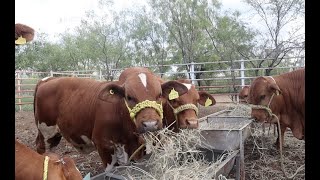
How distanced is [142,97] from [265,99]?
2.67 meters

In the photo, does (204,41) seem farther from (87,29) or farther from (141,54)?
(87,29)

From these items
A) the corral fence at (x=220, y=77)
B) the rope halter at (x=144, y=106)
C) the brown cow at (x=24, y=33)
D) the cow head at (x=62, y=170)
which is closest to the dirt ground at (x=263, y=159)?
the rope halter at (x=144, y=106)

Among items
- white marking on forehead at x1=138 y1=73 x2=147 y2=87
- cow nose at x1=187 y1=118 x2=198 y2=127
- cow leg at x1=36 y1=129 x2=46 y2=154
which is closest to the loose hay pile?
cow nose at x1=187 y1=118 x2=198 y2=127

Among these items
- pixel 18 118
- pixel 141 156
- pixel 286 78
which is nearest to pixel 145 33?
pixel 18 118

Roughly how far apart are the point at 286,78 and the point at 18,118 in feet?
33.1

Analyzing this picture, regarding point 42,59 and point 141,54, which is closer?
point 141,54

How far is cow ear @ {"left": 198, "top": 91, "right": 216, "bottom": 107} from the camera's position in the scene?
540 centimetres

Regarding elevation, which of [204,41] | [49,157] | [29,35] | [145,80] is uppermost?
[204,41]

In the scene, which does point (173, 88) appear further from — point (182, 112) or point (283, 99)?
point (283, 99)

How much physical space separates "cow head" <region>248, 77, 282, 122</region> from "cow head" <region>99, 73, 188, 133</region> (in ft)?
6.08

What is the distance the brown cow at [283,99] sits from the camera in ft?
17.2

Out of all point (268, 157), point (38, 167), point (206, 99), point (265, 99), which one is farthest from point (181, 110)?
point (38, 167)

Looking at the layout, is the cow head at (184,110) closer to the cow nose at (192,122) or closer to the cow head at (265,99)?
the cow nose at (192,122)

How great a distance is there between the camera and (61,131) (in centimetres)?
494
